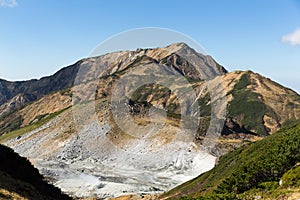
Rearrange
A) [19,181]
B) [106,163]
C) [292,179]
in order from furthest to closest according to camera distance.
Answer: [106,163] < [19,181] < [292,179]

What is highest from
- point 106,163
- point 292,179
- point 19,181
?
point 292,179

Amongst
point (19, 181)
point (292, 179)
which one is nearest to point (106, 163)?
point (19, 181)

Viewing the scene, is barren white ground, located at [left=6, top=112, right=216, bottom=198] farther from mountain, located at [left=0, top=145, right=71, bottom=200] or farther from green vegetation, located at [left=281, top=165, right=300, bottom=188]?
green vegetation, located at [left=281, top=165, right=300, bottom=188]

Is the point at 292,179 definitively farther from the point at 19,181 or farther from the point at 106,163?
the point at 106,163

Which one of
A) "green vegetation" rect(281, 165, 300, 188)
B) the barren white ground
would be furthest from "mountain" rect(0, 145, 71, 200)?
the barren white ground

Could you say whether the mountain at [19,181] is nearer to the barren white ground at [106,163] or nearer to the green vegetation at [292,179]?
the green vegetation at [292,179]

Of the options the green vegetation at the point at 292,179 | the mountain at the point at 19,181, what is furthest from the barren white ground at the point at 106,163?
the green vegetation at the point at 292,179

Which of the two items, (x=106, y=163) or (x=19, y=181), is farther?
(x=106, y=163)

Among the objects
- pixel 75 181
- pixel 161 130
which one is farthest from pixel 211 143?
pixel 75 181

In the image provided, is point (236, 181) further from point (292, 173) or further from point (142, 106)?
point (142, 106)
